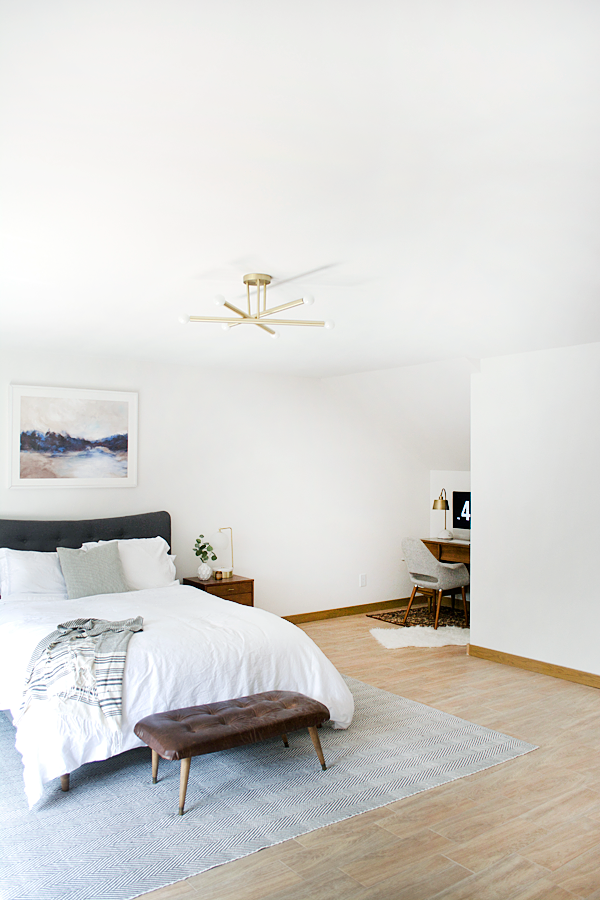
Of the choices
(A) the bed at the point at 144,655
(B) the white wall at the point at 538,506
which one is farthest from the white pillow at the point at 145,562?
(B) the white wall at the point at 538,506

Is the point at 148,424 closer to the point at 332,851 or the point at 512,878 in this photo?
the point at 332,851

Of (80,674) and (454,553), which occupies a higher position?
(454,553)

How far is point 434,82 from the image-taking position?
1.62 m

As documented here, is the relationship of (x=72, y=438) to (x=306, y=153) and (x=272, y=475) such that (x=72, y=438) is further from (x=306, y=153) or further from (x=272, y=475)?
(x=306, y=153)

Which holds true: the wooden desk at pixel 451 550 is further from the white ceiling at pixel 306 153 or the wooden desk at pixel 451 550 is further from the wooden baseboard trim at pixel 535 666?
the white ceiling at pixel 306 153

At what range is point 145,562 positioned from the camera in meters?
5.12

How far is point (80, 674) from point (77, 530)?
2.14 m

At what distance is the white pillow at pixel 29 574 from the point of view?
4551 millimetres

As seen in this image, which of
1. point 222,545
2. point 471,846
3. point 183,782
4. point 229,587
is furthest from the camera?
point 222,545

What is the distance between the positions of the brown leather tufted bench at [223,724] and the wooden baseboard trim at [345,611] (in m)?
3.18

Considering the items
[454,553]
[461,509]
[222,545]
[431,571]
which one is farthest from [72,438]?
[461,509]

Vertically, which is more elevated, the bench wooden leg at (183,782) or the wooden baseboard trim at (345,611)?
the bench wooden leg at (183,782)

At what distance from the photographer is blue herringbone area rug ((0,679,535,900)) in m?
2.46

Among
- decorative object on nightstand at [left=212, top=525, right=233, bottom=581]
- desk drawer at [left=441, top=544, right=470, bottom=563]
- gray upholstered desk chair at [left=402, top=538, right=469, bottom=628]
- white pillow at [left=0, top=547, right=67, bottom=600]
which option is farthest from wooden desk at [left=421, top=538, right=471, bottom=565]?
white pillow at [left=0, top=547, right=67, bottom=600]
